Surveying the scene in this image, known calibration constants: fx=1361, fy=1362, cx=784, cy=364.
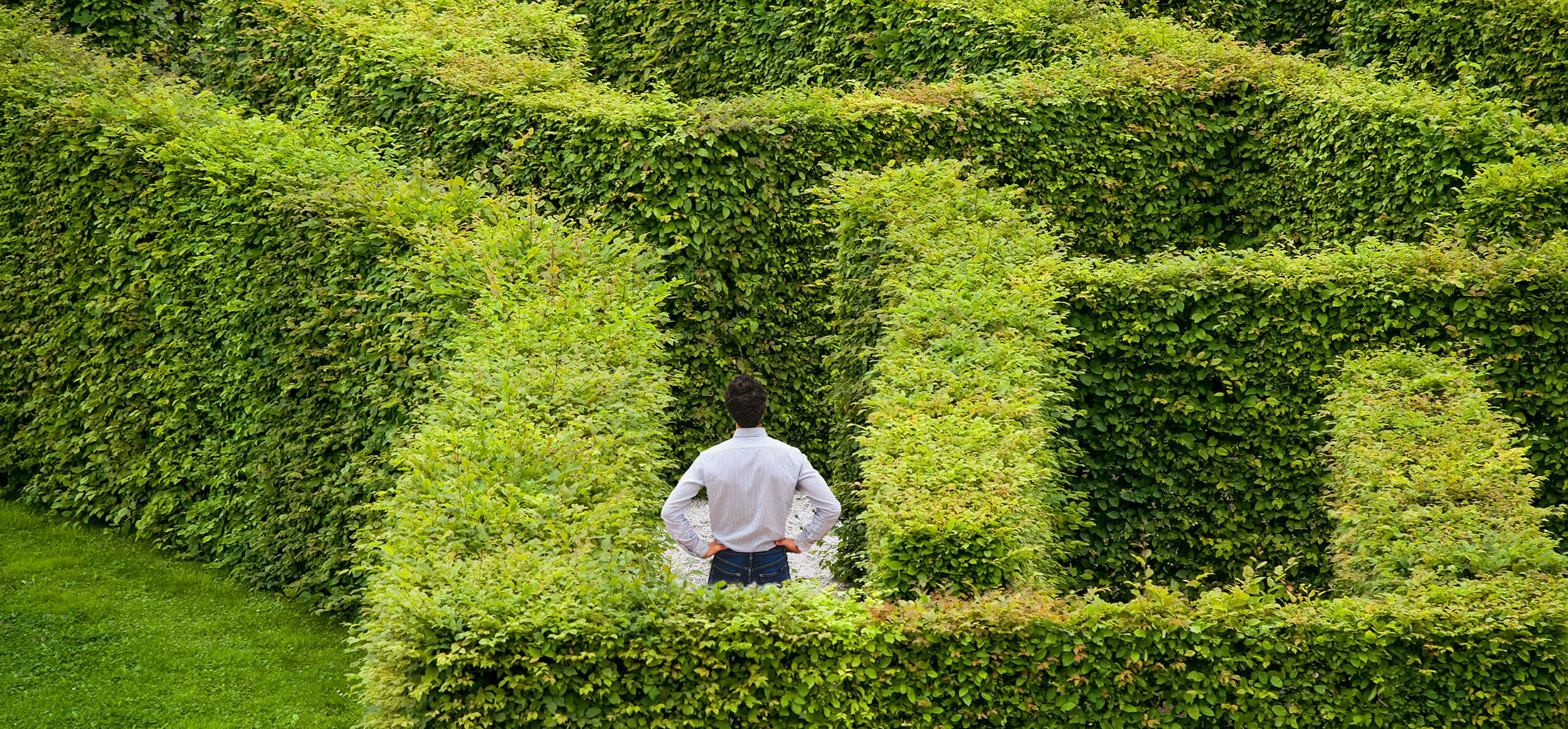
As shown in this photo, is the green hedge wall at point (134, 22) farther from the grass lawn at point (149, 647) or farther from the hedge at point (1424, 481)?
the hedge at point (1424, 481)

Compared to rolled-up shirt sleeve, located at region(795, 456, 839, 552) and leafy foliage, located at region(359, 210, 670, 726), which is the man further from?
leafy foliage, located at region(359, 210, 670, 726)

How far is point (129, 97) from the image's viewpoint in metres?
11.9

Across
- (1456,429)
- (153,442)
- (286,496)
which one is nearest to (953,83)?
(1456,429)

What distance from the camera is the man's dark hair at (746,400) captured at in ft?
24.5

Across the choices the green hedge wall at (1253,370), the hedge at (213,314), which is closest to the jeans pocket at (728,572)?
the hedge at (213,314)

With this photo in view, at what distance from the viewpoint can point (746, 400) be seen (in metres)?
7.47

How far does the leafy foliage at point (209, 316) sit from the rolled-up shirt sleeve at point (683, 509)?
2.15 metres

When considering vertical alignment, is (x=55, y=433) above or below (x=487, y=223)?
below

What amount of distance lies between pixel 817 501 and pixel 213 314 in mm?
5825

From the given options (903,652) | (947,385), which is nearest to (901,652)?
(903,652)

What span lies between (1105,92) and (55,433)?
1009 cm

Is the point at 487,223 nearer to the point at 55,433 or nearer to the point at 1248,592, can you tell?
the point at 55,433

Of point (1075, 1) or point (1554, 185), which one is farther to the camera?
point (1075, 1)

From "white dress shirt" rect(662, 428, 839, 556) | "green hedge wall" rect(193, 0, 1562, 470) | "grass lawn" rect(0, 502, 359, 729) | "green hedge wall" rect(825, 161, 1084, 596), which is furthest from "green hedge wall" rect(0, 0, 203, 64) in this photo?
"white dress shirt" rect(662, 428, 839, 556)
